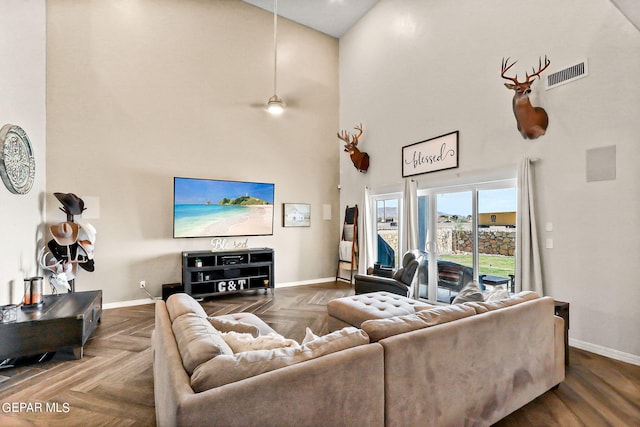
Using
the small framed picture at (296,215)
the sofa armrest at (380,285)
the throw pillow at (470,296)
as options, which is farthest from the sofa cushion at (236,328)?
the small framed picture at (296,215)

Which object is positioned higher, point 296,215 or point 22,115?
point 22,115

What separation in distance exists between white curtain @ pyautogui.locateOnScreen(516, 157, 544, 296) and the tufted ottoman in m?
1.37

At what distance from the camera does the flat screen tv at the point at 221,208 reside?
517 centimetres

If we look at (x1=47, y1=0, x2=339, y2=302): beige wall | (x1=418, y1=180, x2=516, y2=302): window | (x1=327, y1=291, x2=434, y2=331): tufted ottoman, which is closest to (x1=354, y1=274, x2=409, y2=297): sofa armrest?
(x1=327, y1=291, x2=434, y2=331): tufted ottoman

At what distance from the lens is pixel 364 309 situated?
2963 millimetres

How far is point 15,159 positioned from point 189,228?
7.62 ft

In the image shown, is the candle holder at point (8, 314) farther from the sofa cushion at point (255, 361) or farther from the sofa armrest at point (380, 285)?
the sofa armrest at point (380, 285)

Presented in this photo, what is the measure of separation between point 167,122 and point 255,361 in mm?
5099

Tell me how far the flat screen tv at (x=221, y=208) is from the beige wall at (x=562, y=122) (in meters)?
2.97

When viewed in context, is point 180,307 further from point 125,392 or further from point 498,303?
point 498,303

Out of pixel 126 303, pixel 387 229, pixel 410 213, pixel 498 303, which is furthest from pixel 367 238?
pixel 126 303

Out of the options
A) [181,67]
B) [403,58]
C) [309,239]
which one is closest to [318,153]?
[309,239]

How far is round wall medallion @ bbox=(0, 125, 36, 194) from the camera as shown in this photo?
10.7 feet

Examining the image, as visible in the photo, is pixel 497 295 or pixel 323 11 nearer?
pixel 497 295
